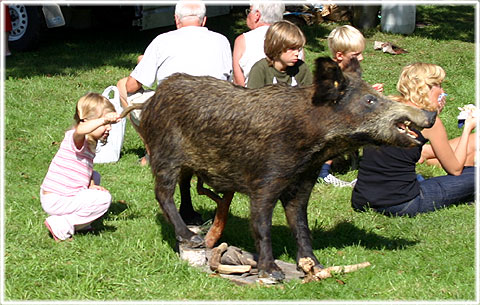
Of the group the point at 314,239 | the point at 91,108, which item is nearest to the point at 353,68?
the point at 314,239

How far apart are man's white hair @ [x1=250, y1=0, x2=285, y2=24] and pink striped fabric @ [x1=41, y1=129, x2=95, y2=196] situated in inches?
113

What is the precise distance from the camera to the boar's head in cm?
539

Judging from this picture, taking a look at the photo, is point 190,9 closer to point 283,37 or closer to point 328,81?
point 283,37

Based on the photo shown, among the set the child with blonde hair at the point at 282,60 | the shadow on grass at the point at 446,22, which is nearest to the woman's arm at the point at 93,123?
the child with blonde hair at the point at 282,60

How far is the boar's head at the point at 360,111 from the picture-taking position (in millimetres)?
5395

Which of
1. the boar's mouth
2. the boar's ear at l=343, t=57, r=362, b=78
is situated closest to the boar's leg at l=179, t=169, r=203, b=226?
the boar's ear at l=343, t=57, r=362, b=78

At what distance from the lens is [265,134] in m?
5.58

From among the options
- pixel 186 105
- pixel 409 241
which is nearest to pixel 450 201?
pixel 409 241

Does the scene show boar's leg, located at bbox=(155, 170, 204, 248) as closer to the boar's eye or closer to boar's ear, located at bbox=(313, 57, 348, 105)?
boar's ear, located at bbox=(313, 57, 348, 105)

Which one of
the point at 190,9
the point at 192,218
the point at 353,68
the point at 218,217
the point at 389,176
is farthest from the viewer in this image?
the point at 190,9

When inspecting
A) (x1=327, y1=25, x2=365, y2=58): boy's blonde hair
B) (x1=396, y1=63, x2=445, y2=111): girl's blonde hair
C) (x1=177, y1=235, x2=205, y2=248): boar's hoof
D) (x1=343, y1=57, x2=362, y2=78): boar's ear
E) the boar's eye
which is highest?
(x1=343, y1=57, x2=362, y2=78): boar's ear

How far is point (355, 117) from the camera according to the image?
5.44m

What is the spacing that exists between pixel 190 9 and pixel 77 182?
2334 mm

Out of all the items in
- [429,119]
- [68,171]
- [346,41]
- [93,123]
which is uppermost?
[429,119]
